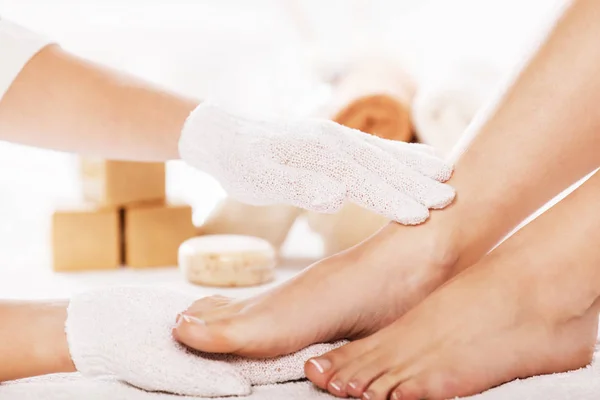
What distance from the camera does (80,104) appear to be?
36.2 inches

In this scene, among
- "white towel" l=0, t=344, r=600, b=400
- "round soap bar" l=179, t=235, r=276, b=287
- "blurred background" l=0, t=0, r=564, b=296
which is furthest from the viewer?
"blurred background" l=0, t=0, r=564, b=296

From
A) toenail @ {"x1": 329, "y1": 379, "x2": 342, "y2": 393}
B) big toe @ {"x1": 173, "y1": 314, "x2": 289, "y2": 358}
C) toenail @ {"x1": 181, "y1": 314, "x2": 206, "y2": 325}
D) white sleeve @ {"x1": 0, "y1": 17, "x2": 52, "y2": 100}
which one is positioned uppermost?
white sleeve @ {"x1": 0, "y1": 17, "x2": 52, "y2": 100}

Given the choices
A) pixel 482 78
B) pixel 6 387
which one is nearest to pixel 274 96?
pixel 482 78

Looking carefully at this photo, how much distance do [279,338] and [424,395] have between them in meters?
0.15

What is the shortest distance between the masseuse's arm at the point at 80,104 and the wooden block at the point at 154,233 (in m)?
0.69

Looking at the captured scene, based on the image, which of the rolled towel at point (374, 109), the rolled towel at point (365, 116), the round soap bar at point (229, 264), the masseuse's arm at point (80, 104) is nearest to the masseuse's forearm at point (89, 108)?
the masseuse's arm at point (80, 104)

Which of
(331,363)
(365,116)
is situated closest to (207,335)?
(331,363)

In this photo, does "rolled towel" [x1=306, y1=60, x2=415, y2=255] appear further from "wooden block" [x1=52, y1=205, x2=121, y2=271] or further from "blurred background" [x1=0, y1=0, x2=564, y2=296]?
"wooden block" [x1=52, y1=205, x2=121, y2=271]

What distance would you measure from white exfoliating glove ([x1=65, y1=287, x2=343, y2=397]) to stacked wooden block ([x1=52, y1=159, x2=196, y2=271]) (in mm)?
826

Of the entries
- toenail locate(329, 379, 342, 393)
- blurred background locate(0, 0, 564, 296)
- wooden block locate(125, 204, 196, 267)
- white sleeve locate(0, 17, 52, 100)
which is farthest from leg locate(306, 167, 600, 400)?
blurred background locate(0, 0, 564, 296)

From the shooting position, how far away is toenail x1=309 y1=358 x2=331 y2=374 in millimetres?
762

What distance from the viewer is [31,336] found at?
762mm

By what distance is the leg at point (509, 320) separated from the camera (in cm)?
76

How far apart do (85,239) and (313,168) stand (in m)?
0.87
